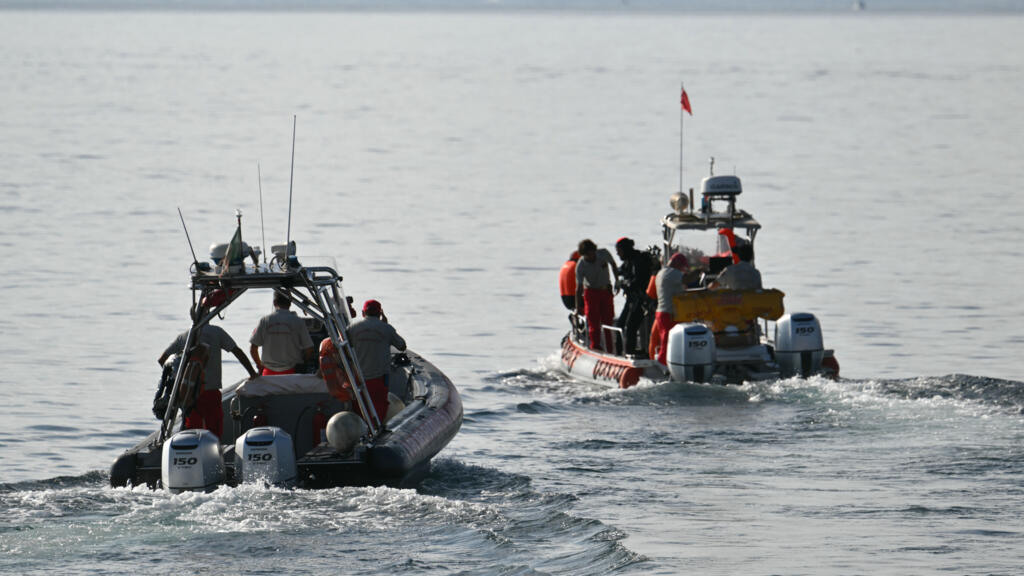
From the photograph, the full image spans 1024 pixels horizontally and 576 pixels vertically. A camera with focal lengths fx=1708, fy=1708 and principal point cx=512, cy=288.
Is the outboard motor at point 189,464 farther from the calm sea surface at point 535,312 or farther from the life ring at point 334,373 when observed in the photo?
the life ring at point 334,373

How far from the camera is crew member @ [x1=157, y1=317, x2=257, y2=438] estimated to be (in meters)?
12.5

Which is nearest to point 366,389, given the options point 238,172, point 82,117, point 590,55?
point 238,172

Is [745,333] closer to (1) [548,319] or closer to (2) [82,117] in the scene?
(1) [548,319]

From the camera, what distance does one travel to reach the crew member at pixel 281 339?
13.1 metres

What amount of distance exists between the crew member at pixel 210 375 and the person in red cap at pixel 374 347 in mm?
939

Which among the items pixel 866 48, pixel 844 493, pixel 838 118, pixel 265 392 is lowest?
pixel 844 493

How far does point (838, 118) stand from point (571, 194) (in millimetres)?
25189

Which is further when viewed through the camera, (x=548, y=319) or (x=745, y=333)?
(x=548, y=319)

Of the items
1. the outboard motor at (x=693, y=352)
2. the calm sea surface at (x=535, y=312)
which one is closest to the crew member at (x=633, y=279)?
the calm sea surface at (x=535, y=312)

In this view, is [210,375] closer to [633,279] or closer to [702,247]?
[633,279]

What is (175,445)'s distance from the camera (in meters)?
11.8

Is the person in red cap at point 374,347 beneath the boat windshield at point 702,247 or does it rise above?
beneath

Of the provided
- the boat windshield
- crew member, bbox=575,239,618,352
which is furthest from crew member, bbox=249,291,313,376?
the boat windshield

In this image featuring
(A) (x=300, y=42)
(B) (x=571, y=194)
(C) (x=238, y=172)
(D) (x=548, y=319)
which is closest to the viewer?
(D) (x=548, y=319)
